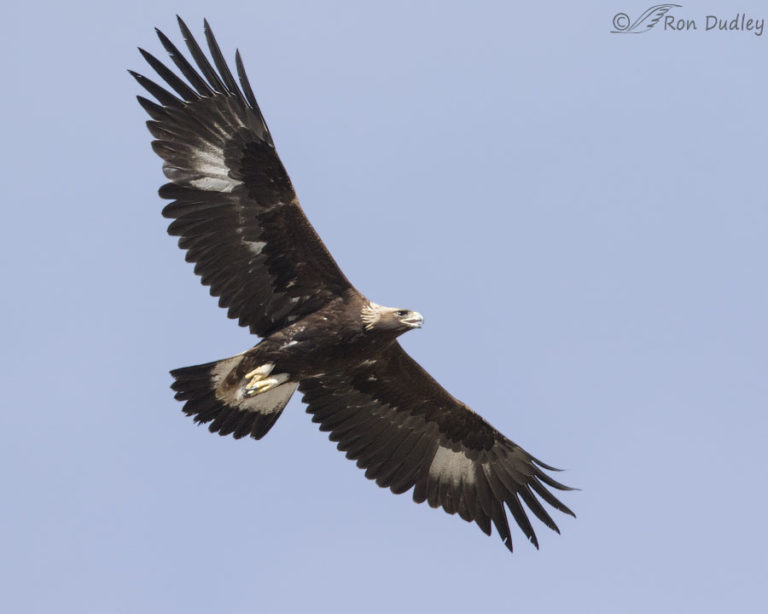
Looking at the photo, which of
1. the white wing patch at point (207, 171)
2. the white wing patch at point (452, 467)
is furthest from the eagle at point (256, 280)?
the white wing patch at point (452, 467)

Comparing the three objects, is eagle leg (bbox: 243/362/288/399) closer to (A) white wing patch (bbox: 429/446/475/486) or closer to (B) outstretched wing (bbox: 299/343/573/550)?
(B) outstretched wing (bbox: 299/343/573/550)

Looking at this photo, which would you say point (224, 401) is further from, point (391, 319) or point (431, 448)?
point (431, 448)

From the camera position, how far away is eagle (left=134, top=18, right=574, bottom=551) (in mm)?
16438

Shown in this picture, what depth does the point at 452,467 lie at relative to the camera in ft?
60.4

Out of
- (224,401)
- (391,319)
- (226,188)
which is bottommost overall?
(224,401)

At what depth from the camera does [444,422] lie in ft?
60.3

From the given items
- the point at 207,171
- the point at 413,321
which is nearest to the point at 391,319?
the point at 413,321

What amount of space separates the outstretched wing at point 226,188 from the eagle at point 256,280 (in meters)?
0.01

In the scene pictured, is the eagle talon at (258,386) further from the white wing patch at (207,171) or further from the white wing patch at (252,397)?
the white wing patch at (207,171)

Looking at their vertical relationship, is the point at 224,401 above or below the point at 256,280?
below

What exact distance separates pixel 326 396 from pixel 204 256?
2.48 metres

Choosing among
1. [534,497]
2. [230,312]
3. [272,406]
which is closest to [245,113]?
[230,312]

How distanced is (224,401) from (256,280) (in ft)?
4.61

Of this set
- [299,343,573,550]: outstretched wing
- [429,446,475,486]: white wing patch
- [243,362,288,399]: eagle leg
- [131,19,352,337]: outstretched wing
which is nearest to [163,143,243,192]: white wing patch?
[131,19,352,337]: outstretched wing
